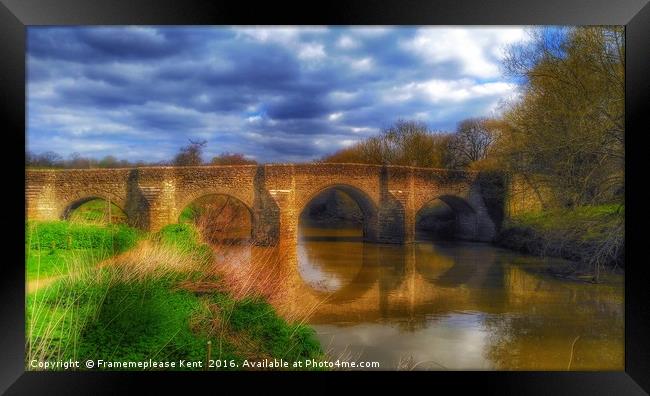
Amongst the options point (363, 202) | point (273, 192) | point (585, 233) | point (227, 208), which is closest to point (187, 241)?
point (227, 208)

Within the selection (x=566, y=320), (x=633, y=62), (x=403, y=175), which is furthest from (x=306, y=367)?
(x=403, y=175)

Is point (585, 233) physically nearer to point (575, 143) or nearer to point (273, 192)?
point (575, 143)

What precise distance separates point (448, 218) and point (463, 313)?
43.3 feet

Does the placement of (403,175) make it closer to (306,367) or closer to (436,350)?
(436,350)

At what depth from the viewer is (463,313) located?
9148mm

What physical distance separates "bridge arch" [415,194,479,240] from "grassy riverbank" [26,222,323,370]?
1384 cm

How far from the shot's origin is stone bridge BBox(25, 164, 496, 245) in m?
13.1

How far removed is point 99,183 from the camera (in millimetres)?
13500

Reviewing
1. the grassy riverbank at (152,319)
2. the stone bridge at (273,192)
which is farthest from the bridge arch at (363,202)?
the grassy riverbank at (152,319)

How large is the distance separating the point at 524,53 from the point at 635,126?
6320 mm

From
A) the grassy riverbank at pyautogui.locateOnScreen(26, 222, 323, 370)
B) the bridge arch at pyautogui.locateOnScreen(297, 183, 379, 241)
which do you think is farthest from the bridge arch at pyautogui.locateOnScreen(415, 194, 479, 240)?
the grassy riverbank at pyautogui.locateOnScreen(26, 222, 323, 370)
